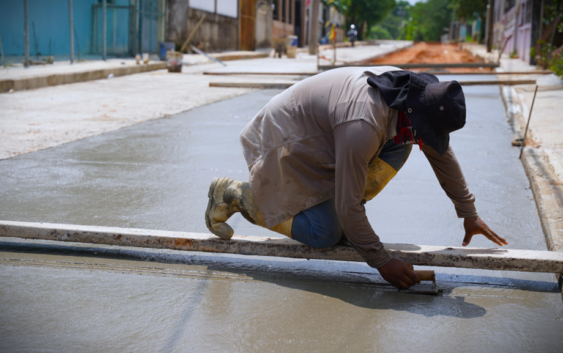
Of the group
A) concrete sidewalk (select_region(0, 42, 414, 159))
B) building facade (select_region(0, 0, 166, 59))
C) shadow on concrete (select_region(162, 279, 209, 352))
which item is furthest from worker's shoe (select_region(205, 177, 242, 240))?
building facade (select_region(0, 0, 166, 59))

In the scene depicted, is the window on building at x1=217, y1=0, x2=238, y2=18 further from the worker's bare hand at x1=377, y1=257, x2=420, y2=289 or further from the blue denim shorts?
the worker's bare hand at x1=377, y1=257, x2=420, y2=289

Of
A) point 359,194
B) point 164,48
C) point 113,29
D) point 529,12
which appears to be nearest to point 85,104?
point 359,194

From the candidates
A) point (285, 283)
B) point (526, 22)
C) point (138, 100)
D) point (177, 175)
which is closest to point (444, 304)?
point (285, 283)

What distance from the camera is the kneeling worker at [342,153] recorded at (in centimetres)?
207

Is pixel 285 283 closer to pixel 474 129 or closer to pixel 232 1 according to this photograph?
pixel 474 129

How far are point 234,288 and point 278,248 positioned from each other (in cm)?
27

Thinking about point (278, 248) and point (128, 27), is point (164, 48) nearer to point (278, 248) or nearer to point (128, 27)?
point (128, 27)

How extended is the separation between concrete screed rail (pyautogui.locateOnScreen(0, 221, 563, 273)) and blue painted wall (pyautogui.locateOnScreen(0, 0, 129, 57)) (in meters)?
10.7

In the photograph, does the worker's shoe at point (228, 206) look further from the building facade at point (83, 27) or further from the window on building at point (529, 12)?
the window on building at point (529, 12)

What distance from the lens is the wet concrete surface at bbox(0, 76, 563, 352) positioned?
6.26 feet

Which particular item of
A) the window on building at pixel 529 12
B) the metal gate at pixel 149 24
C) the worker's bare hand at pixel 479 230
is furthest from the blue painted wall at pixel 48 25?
the window on building at pixel 529 12

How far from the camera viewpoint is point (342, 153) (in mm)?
2070

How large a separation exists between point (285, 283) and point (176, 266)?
1.70 feet

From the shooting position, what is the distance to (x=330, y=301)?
2.21 metres
